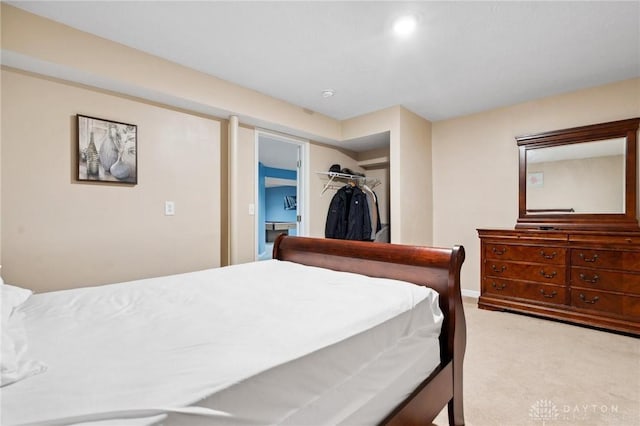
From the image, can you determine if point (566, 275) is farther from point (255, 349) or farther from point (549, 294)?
point (255, 349)

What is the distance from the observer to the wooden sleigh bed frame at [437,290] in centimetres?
118

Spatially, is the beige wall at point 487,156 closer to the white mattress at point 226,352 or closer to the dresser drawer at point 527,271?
the dresser drawer at point 527,271

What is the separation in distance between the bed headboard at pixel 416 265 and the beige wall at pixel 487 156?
254 centimetres

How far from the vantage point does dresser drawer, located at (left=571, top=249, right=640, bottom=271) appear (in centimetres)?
248

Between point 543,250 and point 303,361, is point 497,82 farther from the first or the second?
point 303,361

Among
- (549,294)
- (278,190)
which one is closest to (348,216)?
(549,294)

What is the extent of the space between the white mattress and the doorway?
2.56 meters

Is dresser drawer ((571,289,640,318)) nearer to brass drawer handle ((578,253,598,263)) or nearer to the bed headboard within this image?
brass drawer handle ((578,253,598,263))

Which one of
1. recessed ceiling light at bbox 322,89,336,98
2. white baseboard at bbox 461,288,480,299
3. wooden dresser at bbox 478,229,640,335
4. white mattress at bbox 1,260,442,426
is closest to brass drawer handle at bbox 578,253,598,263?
wooden dresser at bbox 478,229,640,335

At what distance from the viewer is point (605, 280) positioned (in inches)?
103

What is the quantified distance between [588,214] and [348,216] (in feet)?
8.36

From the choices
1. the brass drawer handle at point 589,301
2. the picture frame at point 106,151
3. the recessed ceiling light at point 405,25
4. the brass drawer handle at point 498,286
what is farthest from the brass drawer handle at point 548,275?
the picture frame at point 106,151

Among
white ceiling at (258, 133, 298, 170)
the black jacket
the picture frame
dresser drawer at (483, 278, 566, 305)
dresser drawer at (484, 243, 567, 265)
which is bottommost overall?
dresser drawer at (483, 278, 566, 305)

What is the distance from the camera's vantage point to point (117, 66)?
212 centimetres
